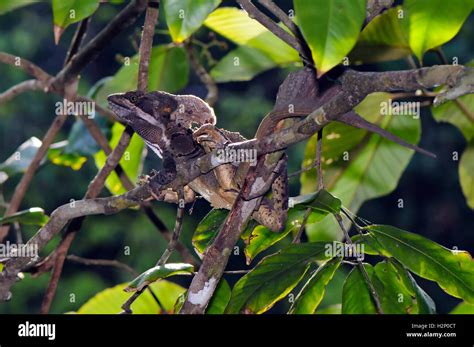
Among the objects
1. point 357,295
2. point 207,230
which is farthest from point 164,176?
point 357,295

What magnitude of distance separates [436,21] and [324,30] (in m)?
0.47

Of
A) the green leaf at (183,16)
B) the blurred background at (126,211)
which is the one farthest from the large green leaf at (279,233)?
the blurred background at (126,211)

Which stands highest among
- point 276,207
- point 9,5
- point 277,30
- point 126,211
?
point 9,5

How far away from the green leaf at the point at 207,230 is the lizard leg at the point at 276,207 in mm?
150

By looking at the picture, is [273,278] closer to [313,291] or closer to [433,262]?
[313,291]

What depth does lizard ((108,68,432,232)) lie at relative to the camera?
157cm

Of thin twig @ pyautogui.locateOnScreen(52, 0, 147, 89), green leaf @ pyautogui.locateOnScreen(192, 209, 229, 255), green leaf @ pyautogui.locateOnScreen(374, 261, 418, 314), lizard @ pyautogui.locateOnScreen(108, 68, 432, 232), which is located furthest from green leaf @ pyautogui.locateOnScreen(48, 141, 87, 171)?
green leaf @ pyautogui.locateOnScreen(374, 261, 418, 314)

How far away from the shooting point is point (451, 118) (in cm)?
252

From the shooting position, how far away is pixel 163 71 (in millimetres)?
2736

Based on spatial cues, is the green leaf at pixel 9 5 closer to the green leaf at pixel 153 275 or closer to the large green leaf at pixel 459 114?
the green leaf at pixel 153 275

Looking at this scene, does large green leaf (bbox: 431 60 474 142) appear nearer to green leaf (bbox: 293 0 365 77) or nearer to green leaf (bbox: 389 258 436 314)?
green leaf (bbox: 389 258 436 314)

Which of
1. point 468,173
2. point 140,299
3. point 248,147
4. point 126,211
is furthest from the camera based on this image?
point 126,211

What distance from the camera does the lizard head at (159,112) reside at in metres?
1.95

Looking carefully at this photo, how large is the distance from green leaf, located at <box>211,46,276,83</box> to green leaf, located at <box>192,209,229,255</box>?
81cm
